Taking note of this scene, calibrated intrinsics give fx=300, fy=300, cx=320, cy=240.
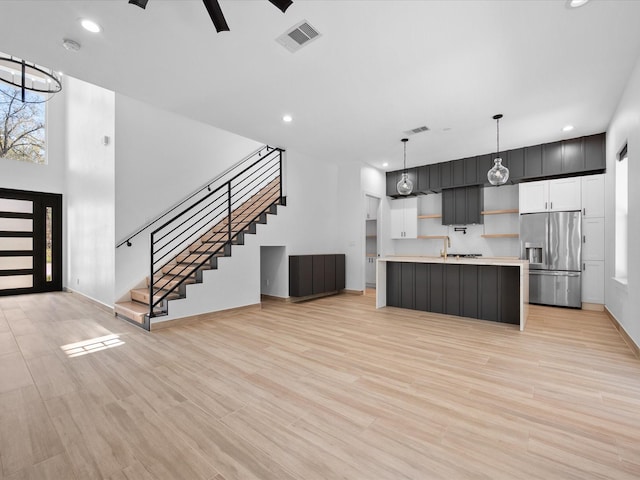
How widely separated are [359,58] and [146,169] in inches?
171

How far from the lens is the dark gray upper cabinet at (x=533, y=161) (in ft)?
19.7

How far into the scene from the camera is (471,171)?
6.82m

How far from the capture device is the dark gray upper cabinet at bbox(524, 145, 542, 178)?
6.00 metres

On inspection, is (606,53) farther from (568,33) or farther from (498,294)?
(498,294)

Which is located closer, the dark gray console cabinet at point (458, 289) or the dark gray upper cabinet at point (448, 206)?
the dark gray console cabinet at point (458, 289)

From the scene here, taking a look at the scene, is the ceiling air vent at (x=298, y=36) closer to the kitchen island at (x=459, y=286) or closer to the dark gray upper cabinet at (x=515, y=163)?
Answer: the kitchen island at (x=459, y=286)

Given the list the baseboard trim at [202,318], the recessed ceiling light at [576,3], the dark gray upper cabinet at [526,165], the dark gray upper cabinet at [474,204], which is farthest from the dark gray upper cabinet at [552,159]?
the baseboard trim at [202,318]

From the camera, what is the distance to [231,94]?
4.04 meters

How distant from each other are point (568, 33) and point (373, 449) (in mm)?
3858

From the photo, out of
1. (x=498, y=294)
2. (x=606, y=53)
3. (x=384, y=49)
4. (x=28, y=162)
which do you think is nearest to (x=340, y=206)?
(x=498, y=294)

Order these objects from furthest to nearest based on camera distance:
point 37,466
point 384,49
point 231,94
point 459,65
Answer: point 231,94
point 459,65
point 384,49
point 37,466

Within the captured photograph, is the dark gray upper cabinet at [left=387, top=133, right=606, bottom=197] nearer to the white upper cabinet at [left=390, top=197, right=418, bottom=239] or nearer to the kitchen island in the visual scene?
the white upper cabinet at [left=390, top=197, right=418, bottom=239]

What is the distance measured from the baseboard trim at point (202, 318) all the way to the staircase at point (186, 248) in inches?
5.6

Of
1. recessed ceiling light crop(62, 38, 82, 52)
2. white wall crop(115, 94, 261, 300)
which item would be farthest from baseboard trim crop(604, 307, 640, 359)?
white wall crop(115, 94, 261, 300)
